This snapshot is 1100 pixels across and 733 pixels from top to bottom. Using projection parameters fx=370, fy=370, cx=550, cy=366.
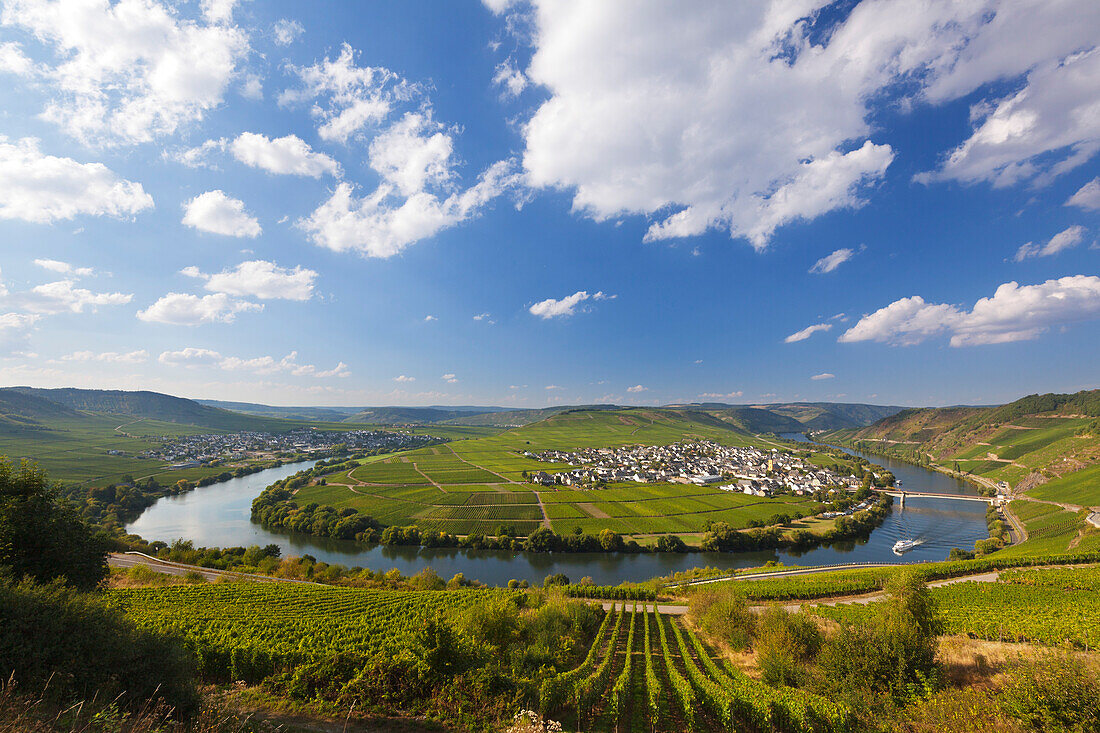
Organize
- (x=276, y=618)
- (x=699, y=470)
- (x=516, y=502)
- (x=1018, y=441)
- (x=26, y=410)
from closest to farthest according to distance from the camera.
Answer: (x=276, y=618) < (x=516, y=502) < (x=699, y=470) < (x=1018, y=441) < (x=26, y=410)

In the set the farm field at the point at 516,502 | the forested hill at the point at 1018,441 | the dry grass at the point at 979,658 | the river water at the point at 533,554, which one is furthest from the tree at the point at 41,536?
the forested hill at the point at 1018,441

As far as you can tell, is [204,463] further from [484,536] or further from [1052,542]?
[1052,542]

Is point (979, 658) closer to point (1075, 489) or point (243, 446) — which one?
point (1075, 489)

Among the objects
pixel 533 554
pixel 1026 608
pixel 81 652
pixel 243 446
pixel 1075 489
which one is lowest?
pixel 533 554

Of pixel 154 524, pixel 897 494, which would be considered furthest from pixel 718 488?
pixel 154 524

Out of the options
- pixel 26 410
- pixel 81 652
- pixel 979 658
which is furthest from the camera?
pixel 26 410

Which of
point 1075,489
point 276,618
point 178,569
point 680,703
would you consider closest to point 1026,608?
point 680,703

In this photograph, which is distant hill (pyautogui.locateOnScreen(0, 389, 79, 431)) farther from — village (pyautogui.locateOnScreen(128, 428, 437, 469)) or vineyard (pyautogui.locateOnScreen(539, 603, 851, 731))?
vineyard (pyautogui.locateOnScreen(539, 603, 851, 731))
